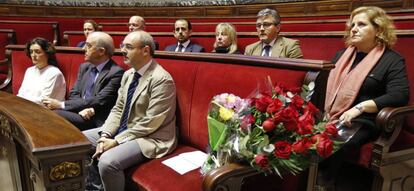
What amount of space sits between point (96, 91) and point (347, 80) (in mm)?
931

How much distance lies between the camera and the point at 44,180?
547mm

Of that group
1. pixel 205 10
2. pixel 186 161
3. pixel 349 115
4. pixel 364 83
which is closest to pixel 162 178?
pixel 186 161

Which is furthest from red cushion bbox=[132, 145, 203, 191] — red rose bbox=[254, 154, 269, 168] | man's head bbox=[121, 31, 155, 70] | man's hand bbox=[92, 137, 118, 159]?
man's head bbox=[121, 31, 155, 70]

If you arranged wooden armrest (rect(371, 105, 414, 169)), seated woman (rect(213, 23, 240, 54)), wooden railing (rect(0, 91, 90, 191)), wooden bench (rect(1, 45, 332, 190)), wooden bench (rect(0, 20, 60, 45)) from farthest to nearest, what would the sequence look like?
wooden bench (rect(0, 20, 60, 45)) < seated woman (rect(213, 23, 240, 54)) < wooden armrest (rect(371, 105, 414, 169)) < wooden bench (rect(1, 45, 332, 190)) < wooden railing (rect(0, 91, 90, 191))

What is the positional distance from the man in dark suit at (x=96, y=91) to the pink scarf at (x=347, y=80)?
31.2 inches

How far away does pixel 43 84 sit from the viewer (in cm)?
143

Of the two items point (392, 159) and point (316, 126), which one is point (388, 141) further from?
point (316, 126)

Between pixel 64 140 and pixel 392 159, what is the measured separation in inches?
33.5

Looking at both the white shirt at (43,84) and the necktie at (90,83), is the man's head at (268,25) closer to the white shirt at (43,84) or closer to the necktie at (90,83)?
the necktie at (90,83)

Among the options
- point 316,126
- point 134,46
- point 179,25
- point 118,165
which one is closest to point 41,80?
point 134,46

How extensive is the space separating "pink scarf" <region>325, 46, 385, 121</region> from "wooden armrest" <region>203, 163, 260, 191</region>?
472 mm

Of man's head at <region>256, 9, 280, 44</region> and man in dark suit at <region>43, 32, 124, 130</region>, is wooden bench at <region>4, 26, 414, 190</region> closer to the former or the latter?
man in dark suit at <region>43, 32, 124, 130</region>

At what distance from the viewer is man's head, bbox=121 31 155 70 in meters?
1.06

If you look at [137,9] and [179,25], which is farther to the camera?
[137,9]
